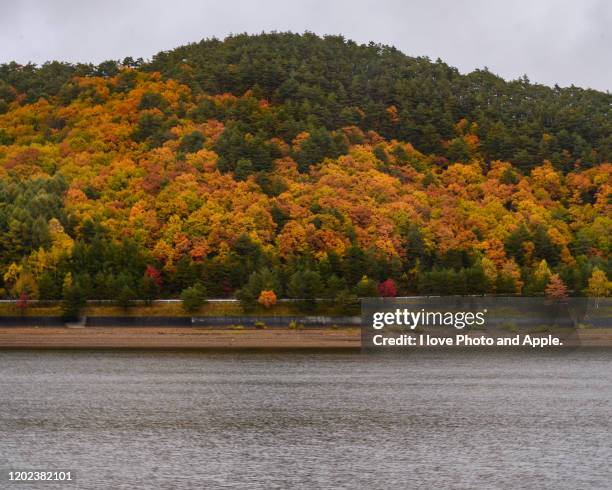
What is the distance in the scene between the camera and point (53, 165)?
184 meters

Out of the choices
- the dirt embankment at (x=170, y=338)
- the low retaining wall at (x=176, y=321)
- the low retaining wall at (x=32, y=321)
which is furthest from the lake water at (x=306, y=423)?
the low retaining wall at (x=32, y=321)

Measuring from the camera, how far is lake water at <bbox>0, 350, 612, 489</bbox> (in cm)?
5138

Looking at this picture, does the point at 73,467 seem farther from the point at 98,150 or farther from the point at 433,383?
the point at 98,150

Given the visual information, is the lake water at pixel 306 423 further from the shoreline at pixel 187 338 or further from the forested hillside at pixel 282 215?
the forested hillside at pixel 282 215

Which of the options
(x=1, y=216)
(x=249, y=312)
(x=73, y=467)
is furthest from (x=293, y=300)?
(x=73, y=467)

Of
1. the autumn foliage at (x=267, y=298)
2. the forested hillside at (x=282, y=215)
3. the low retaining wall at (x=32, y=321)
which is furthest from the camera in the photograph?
the forested hillside at (x=282, y=215)

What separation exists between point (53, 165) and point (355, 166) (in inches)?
2026

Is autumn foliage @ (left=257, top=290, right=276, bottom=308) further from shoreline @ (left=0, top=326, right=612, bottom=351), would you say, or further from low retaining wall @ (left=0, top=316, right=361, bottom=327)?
shoreline @ (left=0, top=326, right=612, bottom=351)

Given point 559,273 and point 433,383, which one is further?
point 559,273

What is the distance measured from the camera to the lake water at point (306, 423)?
51.4m

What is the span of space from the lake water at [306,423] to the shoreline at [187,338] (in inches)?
724

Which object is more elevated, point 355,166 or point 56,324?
point 355,166

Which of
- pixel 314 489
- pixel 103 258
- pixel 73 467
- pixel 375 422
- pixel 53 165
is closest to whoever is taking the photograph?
pixel 314 489

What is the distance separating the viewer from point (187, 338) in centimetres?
12544
